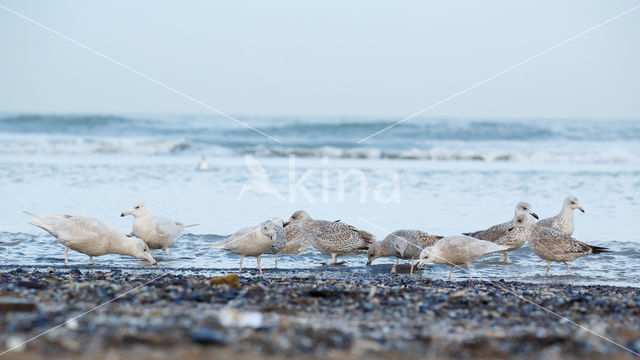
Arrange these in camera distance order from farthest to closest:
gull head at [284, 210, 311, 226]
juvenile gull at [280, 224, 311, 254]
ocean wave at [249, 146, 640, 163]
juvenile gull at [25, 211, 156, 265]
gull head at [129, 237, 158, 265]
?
ocean wave at [249, 146, 640, 163], gull head at [284, 210, 311, 226], juvenile gull at [280, 224, 311, 254], gull head at [129, 237, 158, 265], juvenile gull at [25, 211, 156, 265]

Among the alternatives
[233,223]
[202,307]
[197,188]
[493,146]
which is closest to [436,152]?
[493,146]

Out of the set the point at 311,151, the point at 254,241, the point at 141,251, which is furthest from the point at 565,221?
the point at 311,151

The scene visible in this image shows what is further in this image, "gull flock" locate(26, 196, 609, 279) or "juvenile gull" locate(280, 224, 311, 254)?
"juvenile gull" locate(280, 224, 311, 254)

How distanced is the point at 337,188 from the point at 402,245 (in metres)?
7.10

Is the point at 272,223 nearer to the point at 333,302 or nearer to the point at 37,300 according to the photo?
the point at 333,302

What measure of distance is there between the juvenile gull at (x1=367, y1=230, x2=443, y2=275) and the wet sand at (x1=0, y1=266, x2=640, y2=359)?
159 cm

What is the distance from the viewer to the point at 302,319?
4.93m

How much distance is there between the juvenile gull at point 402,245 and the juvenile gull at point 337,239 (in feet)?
0.88

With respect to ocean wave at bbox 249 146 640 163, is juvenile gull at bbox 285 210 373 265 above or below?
below

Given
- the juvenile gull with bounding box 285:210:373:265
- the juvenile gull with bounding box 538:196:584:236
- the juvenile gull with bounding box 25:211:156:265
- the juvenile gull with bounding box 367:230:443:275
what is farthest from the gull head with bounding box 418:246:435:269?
the juvenile gull with bounding box 25:211:156:265

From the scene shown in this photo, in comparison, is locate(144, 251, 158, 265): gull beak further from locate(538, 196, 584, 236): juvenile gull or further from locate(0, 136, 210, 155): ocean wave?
locate(0, 136, 210, 155): ocean wave

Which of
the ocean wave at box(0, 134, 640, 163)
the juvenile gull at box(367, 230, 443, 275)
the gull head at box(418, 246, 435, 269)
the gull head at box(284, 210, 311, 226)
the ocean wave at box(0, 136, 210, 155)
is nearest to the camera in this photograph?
the gull head at box(418, 246, 435, 269)

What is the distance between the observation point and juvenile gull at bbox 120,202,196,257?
9.18 m

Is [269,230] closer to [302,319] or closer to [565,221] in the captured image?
[302,319]
